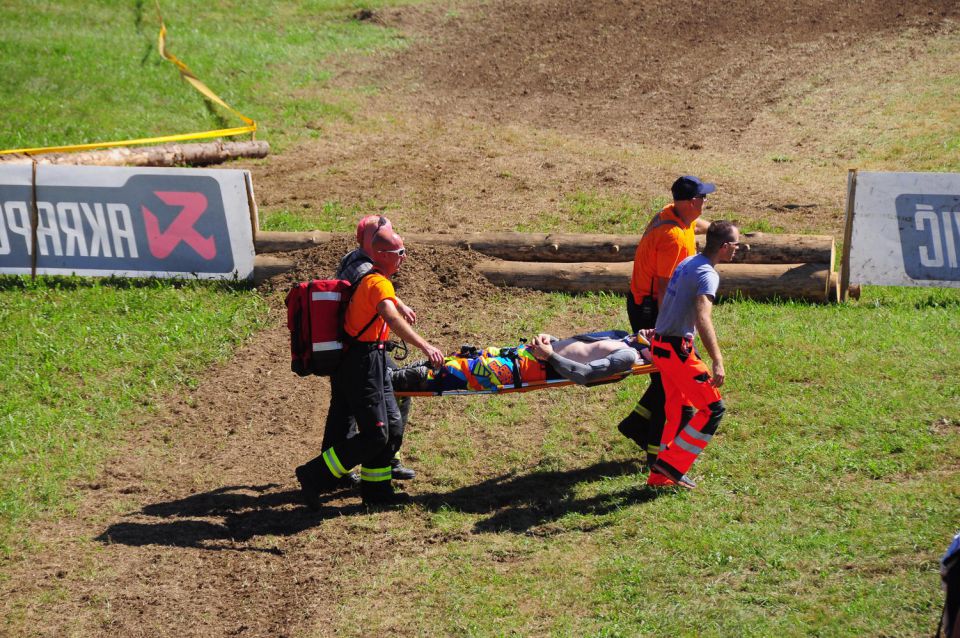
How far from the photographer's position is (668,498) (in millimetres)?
7828

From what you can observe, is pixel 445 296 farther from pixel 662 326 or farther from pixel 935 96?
pixel 935 96

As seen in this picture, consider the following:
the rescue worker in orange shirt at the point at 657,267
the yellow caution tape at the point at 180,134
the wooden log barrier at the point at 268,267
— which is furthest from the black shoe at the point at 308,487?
the yellow caution tape at the point at 180,134

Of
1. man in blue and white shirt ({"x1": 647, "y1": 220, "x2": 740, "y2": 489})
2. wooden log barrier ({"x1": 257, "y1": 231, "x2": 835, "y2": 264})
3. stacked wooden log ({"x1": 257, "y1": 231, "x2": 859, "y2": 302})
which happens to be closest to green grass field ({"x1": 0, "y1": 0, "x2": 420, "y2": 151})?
wooden log barrier ({"x1": 257, "y1": 231, "x2": 835, "y2": 264})

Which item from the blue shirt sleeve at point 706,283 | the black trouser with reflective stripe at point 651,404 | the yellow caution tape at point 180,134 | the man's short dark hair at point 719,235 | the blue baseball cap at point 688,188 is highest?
the yellow caution tape at point 180,134

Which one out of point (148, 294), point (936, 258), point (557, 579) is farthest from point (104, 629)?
point (936, 258)

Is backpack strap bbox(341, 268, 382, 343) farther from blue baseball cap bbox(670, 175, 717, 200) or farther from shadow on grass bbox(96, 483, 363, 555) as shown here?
blue baseball cap bbox(670, 175, 717, 200)

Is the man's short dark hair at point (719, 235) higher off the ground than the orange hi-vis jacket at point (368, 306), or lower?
higher

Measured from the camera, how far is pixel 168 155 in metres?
16.4

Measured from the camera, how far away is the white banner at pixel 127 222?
12.3 m

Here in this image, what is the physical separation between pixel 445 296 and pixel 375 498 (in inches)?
169

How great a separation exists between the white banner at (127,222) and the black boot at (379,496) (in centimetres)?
520

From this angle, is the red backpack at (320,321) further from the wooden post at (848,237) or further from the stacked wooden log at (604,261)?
the wooden post at (848,237)

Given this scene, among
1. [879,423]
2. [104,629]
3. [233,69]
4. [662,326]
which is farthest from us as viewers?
[233,69]

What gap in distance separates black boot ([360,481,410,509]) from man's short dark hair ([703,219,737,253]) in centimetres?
325
